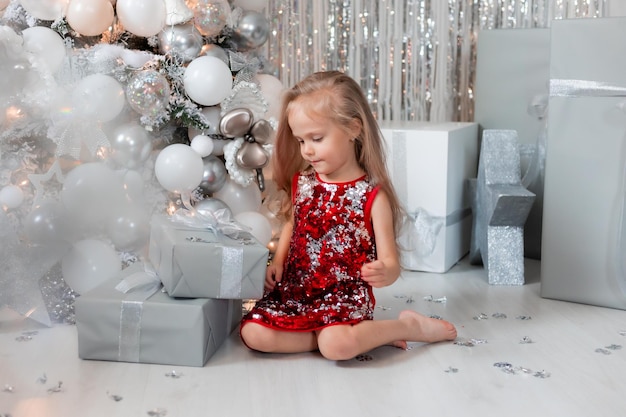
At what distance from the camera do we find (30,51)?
6.33ft

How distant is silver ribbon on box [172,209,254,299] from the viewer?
1734 mm

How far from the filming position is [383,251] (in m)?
1.88

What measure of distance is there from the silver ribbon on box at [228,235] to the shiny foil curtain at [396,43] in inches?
54.3

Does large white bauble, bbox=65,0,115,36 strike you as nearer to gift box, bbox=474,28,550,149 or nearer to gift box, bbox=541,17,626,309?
gift box, bbox=541,17,626,309

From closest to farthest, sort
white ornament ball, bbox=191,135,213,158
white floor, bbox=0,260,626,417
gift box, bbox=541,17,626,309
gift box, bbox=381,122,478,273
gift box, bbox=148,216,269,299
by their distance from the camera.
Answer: white floor, bbox=0,260,626,417 → gift box, bbox=148,216,269,299 → gift box, bbox=541,17,626,309 → white ornament ball, bbox=191,135,213,158 → gift box, bbox=381,122,478,273

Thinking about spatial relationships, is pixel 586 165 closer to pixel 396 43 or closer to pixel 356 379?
pixel 356 379

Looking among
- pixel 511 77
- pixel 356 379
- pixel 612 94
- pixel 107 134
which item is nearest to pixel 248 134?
pixel 107 134

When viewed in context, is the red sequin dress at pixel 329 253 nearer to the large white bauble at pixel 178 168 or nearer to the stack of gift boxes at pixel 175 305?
the stack of gift boxes at pixel 175 305

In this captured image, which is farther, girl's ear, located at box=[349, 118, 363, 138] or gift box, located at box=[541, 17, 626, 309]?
gift box, located at box=[541, 17, 626, 309]

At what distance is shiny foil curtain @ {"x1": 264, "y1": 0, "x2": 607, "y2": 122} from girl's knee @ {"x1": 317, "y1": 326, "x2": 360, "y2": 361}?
164 cm

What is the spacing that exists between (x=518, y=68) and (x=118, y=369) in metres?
1.87

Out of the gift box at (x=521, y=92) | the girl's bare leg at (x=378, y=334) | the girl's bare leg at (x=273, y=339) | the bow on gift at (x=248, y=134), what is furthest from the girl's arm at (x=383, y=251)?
the gift box at (x=521, y=92)

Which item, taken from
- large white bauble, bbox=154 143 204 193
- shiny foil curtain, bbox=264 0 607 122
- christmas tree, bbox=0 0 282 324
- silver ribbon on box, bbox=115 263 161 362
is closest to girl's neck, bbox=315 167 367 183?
christmas tree, bbox=0 0 282 324

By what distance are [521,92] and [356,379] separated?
1.59 m
